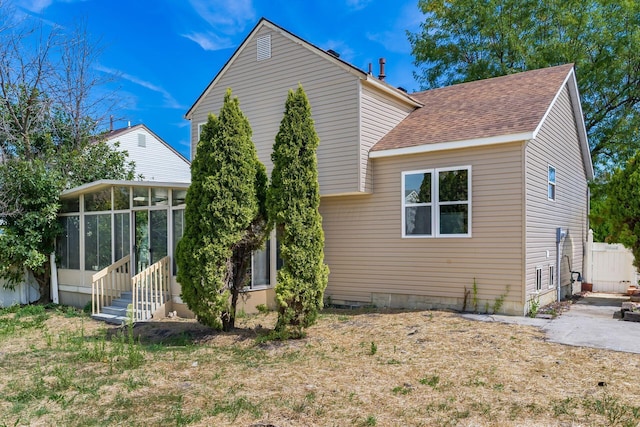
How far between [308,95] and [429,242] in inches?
180

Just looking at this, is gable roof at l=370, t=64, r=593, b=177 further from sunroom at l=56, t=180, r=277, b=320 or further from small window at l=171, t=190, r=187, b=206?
small window at l=171, t=190, r=187, b=206

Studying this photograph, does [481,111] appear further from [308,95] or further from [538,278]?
[308,95]

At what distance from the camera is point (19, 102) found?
14.3 meters

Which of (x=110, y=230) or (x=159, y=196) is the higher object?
(x=159, y=196)

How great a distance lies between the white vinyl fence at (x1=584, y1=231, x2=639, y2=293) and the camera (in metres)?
13.0

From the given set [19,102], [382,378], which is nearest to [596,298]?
[382,378]

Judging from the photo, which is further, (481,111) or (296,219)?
(481,111)

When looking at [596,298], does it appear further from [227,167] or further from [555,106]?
[227,167]

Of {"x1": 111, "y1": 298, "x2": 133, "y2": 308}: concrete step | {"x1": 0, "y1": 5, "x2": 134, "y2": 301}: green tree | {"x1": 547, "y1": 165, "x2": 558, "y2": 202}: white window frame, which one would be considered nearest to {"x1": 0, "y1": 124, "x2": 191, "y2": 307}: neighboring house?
{"x1": 0, "y1": 5, "x2": 134, "y2": 301}: green tree

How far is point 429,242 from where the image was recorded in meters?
9.85

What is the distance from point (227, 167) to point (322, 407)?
165 inches

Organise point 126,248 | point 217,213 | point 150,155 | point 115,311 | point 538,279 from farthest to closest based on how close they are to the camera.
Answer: point 150,155 → point 126,248 → point 115,311 → point 538,279 → point 217,213

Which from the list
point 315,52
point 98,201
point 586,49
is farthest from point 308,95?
point 586,49

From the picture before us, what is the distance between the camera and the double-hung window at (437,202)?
9.50 m
